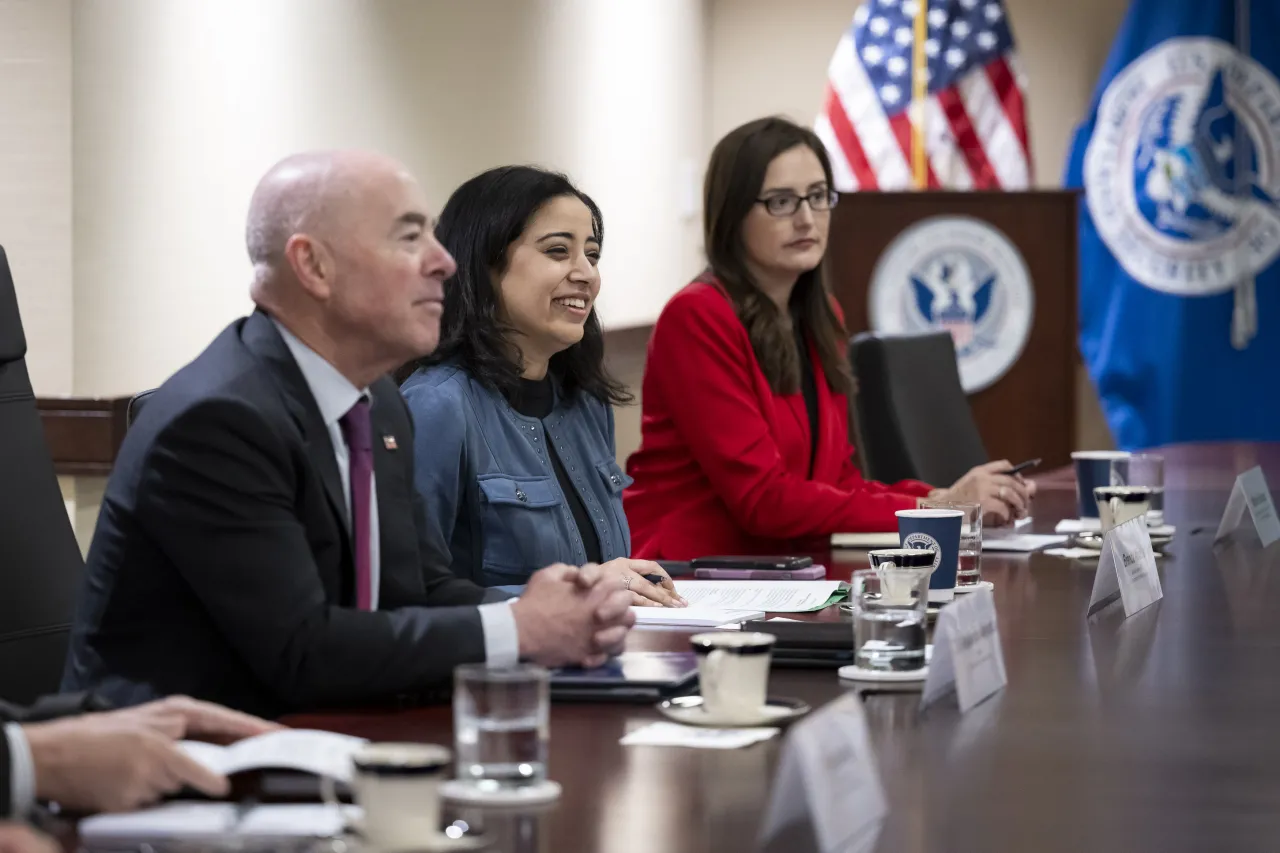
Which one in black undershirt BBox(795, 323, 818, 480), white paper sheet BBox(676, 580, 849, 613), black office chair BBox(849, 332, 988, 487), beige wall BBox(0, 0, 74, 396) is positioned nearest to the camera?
white paper sheet BBox(676, 580, 849, 613)

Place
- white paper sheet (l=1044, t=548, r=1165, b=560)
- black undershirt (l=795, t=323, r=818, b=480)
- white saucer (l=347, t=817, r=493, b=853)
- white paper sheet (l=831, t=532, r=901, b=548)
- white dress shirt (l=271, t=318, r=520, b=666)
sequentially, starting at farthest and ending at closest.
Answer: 1. black undershirt (l=795, t=323, r=818, b=480)
2. white paper sheet (l=831, t=532, r=901, b=548)
3. white paper sheet (l=1044, t=548, r=1165, b=560)
4. white dress shirt (l=271, t=318, r=520, b=666)
5. white saucer (l=347, t=817, r=493, b=853)

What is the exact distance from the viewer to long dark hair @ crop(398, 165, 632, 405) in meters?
2.53

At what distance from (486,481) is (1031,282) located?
3531mm

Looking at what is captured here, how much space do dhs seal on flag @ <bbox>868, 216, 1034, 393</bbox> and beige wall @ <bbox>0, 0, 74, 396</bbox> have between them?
3018mm

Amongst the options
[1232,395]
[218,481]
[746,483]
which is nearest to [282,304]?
[218,481]

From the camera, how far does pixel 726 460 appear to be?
311 cm

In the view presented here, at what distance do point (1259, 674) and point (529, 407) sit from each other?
1.17m

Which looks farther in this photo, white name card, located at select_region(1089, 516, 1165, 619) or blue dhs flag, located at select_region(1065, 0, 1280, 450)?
blue dhs flag, located at select_region(1065, 0, 1280, 450)

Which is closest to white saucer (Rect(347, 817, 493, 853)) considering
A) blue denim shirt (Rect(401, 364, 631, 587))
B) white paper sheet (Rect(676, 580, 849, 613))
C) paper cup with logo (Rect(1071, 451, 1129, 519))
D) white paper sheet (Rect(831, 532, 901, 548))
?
white paper sheet (Rect(676, 580, 849, 613))

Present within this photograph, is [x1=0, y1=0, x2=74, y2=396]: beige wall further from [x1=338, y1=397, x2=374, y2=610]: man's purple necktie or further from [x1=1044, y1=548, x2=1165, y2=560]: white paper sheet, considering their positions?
[x1=1044, y1=548, x2=1165, y2=560]: white paper sheet

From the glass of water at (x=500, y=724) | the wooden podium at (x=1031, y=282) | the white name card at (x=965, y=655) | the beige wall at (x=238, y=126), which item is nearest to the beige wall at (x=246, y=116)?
the beige wall at (x=238, y=126)

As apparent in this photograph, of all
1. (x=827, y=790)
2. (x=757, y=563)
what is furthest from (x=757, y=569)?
(x=827, y=790)

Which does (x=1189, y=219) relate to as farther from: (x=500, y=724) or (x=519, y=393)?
(x=500, y=724)

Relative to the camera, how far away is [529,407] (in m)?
2.57
